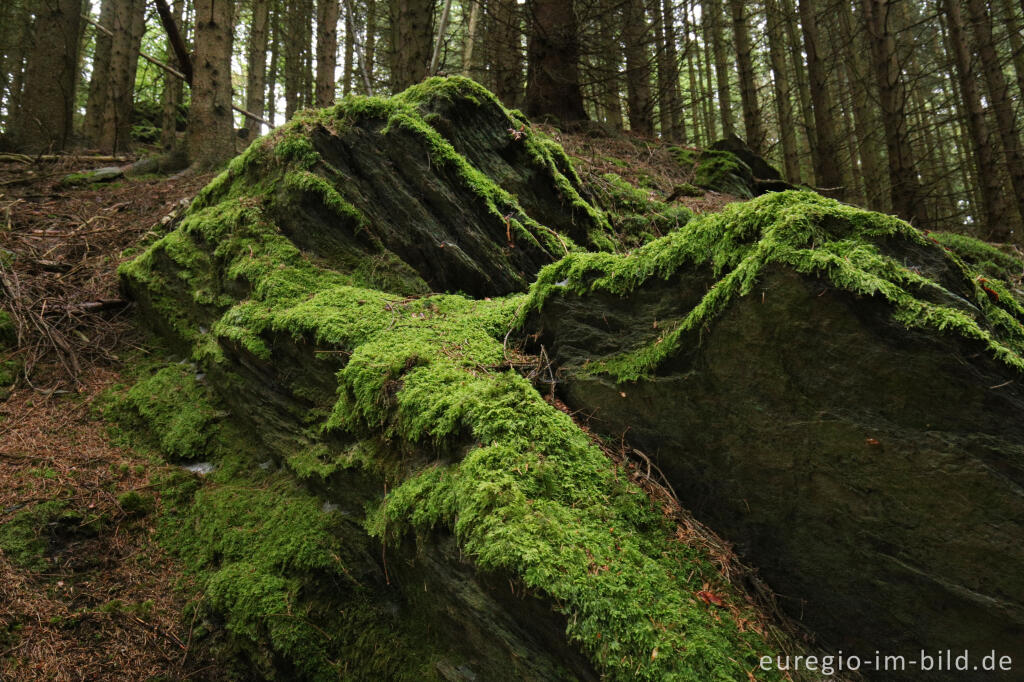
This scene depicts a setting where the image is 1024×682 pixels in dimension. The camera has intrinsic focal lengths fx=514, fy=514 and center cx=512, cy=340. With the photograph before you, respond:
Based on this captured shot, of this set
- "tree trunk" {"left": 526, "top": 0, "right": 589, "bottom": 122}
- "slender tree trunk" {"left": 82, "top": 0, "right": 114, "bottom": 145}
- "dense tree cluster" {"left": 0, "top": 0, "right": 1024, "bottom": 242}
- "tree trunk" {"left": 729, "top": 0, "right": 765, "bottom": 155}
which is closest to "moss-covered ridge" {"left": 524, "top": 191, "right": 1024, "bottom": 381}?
"dense tree cluster" {"left": 0, "top": 0, "right": 1024, "bottom": 242}

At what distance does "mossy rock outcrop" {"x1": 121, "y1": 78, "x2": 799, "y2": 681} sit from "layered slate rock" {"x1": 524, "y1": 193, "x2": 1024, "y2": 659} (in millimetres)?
411

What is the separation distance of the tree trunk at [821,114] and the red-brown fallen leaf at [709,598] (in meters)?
10.0

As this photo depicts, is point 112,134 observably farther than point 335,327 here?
Yes

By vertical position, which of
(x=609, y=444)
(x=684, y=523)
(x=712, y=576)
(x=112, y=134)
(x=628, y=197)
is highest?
Answer: (x=112, y=134)

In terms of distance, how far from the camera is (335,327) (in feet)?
11.9

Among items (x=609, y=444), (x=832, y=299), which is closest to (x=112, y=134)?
(x=609, y=444)

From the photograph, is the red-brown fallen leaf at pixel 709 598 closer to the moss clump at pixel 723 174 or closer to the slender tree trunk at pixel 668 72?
the moss clump at pixel 723 174

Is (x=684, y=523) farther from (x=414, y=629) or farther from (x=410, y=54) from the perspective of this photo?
(x=410, y=54)

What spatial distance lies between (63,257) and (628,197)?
22.0 ft

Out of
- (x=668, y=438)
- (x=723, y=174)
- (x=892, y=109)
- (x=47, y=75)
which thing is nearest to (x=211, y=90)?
(x=47, y=75)

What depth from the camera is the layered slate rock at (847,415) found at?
214 centimetres

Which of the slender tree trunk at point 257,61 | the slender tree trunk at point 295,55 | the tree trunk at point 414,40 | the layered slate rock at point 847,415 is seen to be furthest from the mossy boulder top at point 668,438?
the slender tree trunk at point 295,55

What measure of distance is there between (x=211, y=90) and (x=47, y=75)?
12.6 ft

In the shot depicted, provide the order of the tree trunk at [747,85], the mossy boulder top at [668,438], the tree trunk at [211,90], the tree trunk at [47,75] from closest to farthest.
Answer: the mossy boulder top at [668,438]
the tree trunk at [211,90]
the tree trunk at [47,75]
the tree trunk at [747,85]
